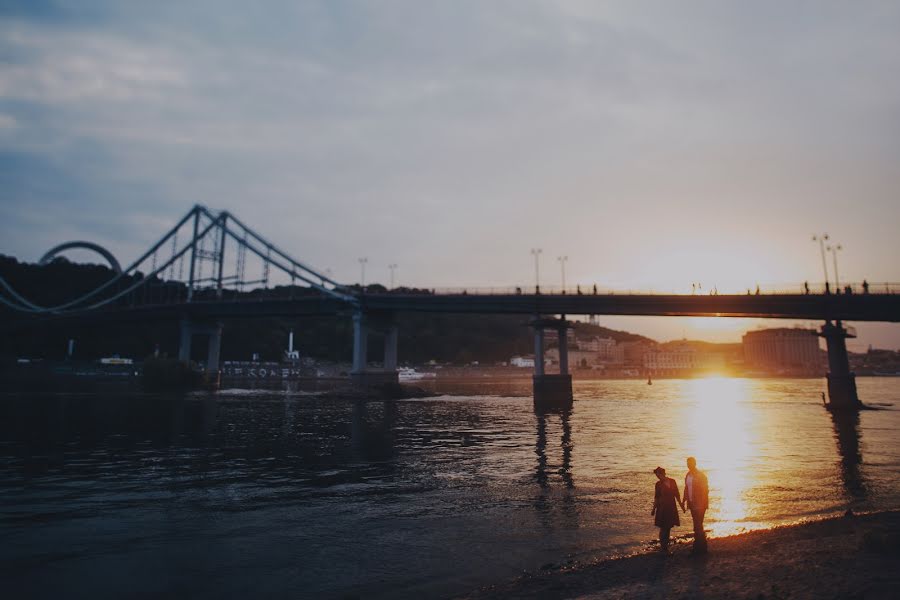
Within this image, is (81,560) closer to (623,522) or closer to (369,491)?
(369,491)

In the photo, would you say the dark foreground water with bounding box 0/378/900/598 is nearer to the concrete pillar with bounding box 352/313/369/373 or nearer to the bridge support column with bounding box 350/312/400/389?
the bridge support column with bounding box 350/312/400/389

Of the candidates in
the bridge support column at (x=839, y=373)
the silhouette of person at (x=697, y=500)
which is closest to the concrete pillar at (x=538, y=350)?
the bridge support column at (x=839, y=373)

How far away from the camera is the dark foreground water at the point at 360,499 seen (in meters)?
12.7

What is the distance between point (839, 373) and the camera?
6788 cm

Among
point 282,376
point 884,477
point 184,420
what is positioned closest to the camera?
point 884,477

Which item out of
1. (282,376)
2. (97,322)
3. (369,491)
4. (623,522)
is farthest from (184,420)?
(282,376)

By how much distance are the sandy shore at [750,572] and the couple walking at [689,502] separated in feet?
1.33

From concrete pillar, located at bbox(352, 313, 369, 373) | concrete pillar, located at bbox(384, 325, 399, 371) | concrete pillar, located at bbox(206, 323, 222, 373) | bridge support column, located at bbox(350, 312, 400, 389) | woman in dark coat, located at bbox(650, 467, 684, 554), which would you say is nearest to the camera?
woman in dark coat, located at bbox(650, 467, 684, 554)

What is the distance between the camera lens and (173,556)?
13.7 m

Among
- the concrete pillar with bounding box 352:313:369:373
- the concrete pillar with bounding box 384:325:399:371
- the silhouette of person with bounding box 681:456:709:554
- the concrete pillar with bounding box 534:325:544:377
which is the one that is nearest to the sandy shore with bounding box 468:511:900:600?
the silhouette of person with bounding box 681:456:709:554

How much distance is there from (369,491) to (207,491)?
6.15m

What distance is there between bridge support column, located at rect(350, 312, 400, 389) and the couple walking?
82676 mm

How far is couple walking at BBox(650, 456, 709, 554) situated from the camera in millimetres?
12688

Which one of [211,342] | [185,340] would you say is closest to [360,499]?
[185,340]
